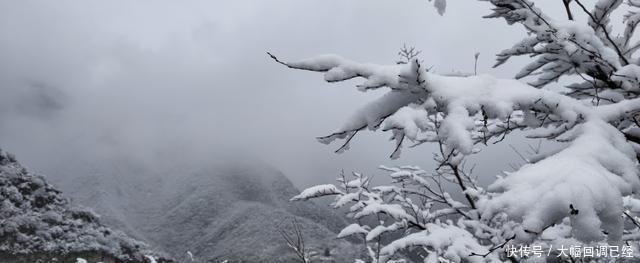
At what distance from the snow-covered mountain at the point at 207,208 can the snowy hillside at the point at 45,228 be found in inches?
1494

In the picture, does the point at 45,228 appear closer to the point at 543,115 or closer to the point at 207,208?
the point at 543,115

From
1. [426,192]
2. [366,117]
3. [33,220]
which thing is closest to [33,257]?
[33,220]

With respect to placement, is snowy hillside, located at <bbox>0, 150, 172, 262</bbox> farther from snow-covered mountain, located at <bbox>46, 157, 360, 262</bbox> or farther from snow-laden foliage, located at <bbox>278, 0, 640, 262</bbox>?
snow-covered mountain, located at <bbox>46, 157, 360, 262</bbox>

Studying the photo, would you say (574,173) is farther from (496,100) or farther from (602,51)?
(602,51)

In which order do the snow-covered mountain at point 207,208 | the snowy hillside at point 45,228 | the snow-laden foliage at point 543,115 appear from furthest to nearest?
1. the snow-covered mountain at point 207,208
2. the snowy hillside at point 45,228
3. the snow-laden foliage at point 543,115

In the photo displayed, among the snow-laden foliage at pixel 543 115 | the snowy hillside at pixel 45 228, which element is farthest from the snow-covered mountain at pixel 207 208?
the snow-laden foliage at pixel 543 115

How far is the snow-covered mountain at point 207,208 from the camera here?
276ft

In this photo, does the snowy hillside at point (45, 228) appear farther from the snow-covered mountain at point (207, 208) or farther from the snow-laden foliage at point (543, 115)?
the snow-covered mountain at point (207, 208)

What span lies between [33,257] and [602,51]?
97.8 feet

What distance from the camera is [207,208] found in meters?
128

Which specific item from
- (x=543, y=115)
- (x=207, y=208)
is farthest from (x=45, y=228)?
(x=207, y=208)

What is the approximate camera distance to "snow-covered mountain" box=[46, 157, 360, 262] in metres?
84.1

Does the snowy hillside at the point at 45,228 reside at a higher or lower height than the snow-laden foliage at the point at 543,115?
higher

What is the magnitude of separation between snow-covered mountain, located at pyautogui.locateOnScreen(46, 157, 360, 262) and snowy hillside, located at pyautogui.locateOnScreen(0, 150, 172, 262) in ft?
124
